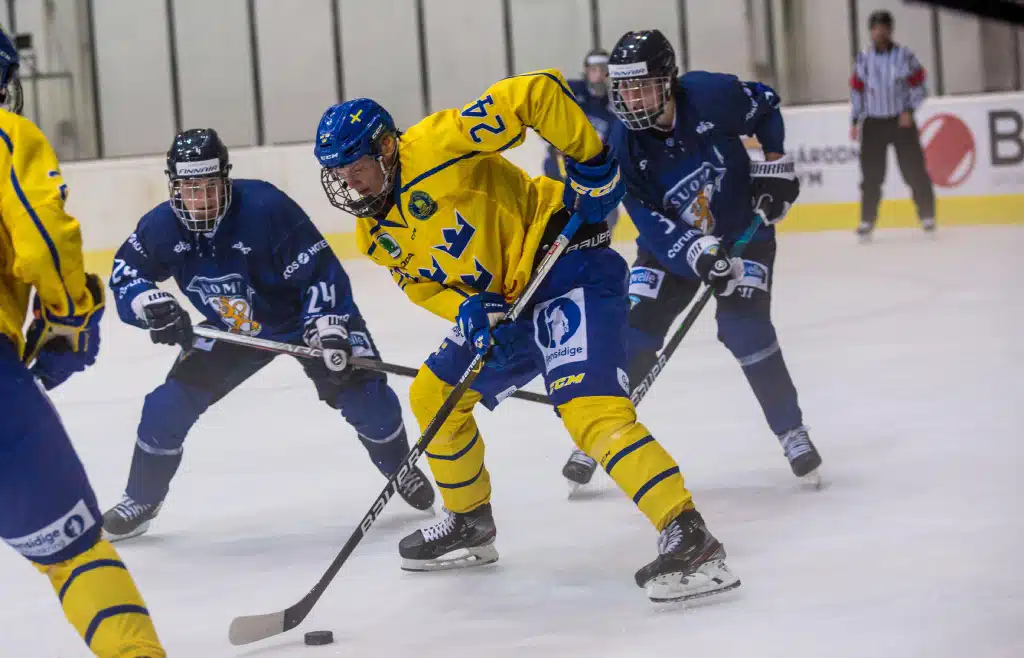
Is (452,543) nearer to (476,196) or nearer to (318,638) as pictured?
(318,638)

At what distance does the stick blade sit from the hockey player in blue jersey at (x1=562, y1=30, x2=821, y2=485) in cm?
115

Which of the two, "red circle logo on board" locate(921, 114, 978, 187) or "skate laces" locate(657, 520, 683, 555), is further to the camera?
"red circle logo on board" locate(921, 114, 978, 187)

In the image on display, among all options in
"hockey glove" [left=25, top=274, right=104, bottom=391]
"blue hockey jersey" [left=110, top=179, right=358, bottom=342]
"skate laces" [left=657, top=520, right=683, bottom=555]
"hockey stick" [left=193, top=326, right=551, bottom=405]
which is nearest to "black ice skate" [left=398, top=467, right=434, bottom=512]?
"hockey stick" [left=193, top=326, right=551, bottom=405]

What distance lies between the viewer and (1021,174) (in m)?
8.67

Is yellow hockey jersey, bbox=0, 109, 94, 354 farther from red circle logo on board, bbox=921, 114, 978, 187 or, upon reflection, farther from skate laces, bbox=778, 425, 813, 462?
red circle logo on board, bbox=921, 114, 978, 187

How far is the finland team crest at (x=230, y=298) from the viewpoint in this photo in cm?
336

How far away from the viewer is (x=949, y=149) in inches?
348

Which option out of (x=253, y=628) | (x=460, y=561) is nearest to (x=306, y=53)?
(x=460, y=561)

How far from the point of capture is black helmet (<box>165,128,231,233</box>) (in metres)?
3.20

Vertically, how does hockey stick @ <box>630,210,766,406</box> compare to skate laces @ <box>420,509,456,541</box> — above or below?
above

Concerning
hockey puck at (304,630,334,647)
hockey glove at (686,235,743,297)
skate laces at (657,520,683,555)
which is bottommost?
hockey puck at (304,630,334,647)

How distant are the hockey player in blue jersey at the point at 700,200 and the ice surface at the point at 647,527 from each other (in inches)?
11.0

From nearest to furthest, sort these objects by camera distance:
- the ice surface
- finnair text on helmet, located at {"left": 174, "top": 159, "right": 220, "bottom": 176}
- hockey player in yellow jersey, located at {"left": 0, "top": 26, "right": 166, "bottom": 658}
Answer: hockey player in yellow jersey, located at {"left": 0, "top": 26, "right": 166, "bottom": 658}
the ice surface
finnair text on helmet, located at {"left": 174, "top": 159, "right": 220, "bottom": 176}

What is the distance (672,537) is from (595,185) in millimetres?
718
